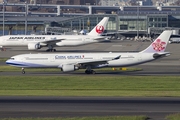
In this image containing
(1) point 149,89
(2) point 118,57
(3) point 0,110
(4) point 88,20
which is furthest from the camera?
(4) point 88,20

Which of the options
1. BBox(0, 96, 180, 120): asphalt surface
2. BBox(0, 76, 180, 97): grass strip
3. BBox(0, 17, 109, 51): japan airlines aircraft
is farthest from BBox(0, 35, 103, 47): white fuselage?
BBox(0, 96, 180, 120): asphalt surface

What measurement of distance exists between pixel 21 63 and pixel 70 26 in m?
115

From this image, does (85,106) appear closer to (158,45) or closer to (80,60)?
(80,60)

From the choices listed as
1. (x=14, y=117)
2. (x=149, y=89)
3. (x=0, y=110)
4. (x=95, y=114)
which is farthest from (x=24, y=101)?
(x=149, y=89)

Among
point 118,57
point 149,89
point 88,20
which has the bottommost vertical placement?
point 149,89

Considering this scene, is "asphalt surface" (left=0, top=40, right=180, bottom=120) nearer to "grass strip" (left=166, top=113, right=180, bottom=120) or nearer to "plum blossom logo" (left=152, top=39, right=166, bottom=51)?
"grass strip" (left=166, top=113, right=180, bottom=120)

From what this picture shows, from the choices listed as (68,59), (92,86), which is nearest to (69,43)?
(68,59)

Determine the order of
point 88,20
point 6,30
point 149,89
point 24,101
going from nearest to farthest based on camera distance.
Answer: point 24,101 < point 149,89 < point 88,20 < point 6,30

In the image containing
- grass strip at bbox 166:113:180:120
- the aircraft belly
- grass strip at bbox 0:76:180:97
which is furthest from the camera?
the aircraft belly

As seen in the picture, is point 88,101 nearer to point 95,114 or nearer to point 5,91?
point 95,114

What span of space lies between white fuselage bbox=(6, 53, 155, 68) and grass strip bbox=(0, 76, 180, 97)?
424 centimetres

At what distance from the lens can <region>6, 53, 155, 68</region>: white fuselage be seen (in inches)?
1722

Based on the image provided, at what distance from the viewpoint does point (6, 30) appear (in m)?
178

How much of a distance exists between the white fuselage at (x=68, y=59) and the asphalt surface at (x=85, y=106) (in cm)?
1672
